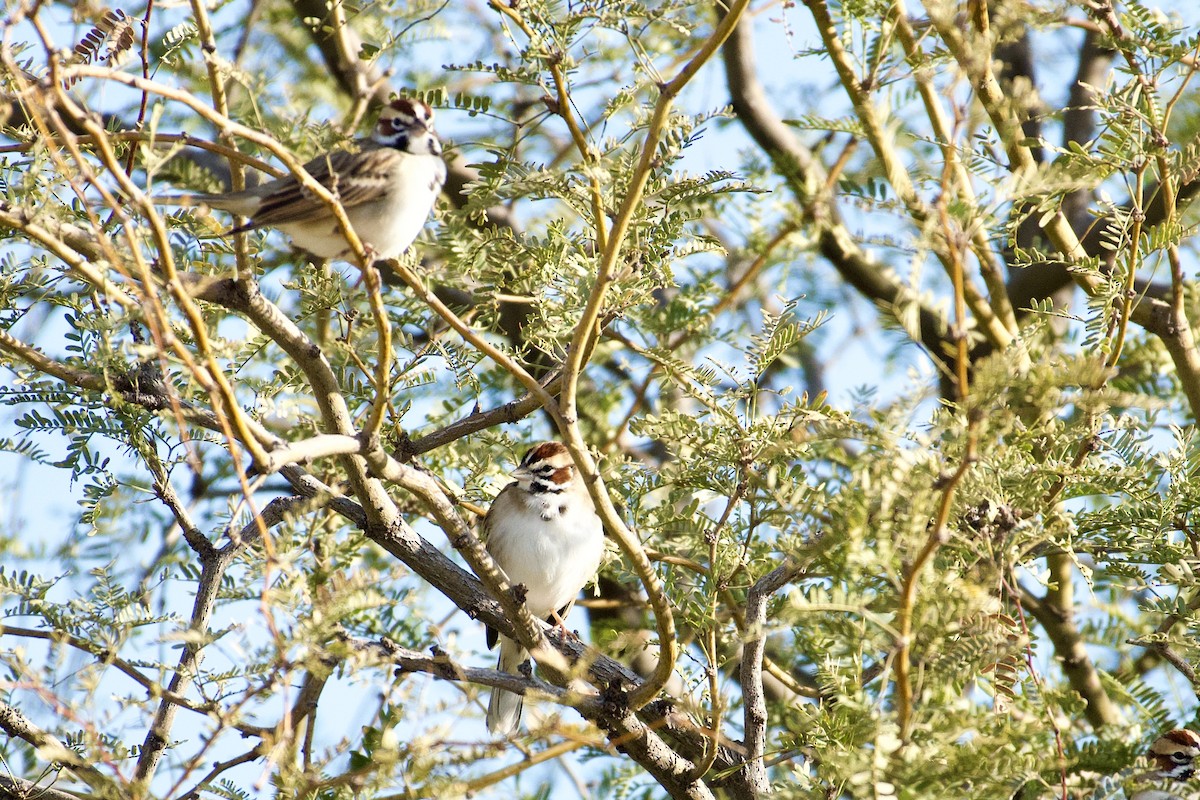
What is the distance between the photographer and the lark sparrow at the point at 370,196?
11.4 feet

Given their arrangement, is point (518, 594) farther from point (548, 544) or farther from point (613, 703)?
point (548, 544)

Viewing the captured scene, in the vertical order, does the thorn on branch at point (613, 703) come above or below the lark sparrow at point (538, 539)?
below

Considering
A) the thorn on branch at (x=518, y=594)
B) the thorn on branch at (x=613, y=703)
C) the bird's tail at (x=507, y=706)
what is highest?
the bird's tail at (x=507, y=706)

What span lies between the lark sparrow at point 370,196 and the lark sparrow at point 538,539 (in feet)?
4.48

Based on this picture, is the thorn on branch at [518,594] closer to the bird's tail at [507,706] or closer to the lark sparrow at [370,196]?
the lark sparrow at [370,196]

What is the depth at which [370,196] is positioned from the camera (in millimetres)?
3723

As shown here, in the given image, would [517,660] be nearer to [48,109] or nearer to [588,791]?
[588,791]

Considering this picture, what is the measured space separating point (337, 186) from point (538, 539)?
1960 millimetres

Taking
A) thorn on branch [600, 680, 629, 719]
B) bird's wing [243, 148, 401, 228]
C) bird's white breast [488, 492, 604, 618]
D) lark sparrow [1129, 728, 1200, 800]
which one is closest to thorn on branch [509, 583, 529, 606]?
thorn on branch [600, 680, 629, 719]

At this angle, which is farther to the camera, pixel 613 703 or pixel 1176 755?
pixel 1176 755

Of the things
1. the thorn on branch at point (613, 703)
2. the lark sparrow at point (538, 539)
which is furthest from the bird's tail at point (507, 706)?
the thorn on branch at point (613, 703)

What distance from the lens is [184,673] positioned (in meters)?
2.87

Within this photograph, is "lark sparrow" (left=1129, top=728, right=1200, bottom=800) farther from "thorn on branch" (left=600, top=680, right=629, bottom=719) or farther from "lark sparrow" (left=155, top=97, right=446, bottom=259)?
"lark sparrow" (left=155, top=97, right=446, bottom=259)

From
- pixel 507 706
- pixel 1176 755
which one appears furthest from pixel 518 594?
pixel 1176 755
